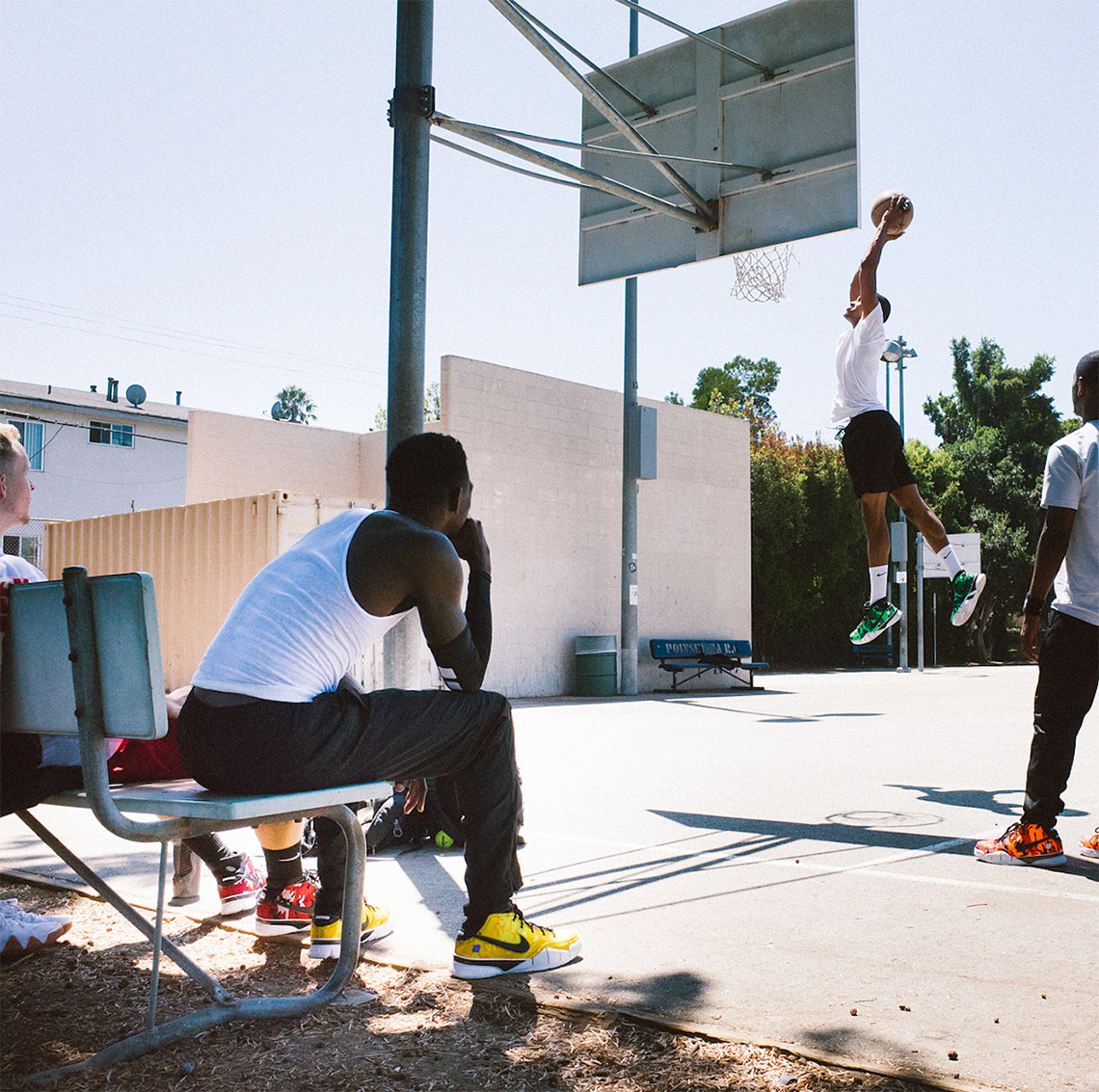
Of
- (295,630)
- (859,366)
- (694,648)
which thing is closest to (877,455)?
(859,366)

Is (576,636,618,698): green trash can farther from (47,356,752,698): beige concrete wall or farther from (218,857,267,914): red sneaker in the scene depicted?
(218,857,267,914): red sneaker

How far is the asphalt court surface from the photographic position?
2.77 metres

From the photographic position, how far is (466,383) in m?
17.4

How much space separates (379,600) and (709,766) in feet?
19.2

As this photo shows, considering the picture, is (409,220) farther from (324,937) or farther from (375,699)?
(324,937)

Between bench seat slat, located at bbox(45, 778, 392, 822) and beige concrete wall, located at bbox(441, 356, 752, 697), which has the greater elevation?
beige concrete wall, located at bbox(441, 356, 752, 697)

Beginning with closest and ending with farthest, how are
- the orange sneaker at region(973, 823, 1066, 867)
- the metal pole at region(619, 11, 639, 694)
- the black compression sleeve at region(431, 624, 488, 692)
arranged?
the black compression sleeve at region(431, 624, 488, 692)
the orange sneaker at region(973, 823, 1066, 867)
the metal pole at region(619, 11, 639, 694)

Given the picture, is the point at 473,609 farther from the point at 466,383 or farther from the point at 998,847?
the point at 466,383

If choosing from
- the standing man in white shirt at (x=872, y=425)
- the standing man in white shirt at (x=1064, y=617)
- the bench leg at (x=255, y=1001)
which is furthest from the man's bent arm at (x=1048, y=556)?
the bench leg at (x=255, y=1001)

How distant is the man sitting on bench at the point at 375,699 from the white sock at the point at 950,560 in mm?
4045

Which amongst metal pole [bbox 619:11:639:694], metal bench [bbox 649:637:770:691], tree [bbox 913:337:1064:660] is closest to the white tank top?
metal pole [bbox 619:11:639:694]

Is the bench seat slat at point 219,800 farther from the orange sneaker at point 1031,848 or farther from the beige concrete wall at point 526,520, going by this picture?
the beige concrete wall at point 526,520

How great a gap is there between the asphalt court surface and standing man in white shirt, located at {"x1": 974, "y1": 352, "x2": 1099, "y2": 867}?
43 cm

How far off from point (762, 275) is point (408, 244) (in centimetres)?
529
